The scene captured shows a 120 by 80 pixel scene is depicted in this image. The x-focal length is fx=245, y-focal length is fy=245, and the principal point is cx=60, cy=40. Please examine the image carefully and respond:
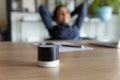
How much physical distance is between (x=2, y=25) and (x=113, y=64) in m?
2.67

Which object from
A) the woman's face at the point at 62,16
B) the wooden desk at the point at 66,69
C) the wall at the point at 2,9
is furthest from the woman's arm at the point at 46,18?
the wooden desk at the point at 66,69

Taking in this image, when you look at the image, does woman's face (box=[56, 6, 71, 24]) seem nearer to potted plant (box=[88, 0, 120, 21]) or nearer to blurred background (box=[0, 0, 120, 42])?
blurred background (box=[0, 0, 120, 42])

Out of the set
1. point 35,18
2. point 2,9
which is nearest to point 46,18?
point 35,18

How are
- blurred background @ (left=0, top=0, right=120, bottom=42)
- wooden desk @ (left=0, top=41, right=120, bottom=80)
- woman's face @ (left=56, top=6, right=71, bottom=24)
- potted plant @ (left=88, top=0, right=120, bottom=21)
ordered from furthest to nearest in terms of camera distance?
1. potted plant @ (left=88, top=0, right=120, bottom=21)
2. blurred background @ (left=0, top=0, right=120, bottom=42)
3. woman's face @ (left=56, top=6, right=71, bottom=24)
4. wooden desk @ (left=0, top=41, right=120, bottom=80)

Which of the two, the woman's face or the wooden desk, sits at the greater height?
the woman's face

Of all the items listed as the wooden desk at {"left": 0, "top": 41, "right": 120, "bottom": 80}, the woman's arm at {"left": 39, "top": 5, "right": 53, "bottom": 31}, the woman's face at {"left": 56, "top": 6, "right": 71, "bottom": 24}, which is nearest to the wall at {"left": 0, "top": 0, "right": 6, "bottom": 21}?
the woman's arm at {"left": 39, "top": 5, "right": 53, "bottom": 31}

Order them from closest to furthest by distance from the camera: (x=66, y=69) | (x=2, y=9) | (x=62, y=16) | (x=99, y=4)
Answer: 1. (x=66, y=69)
2. (x=62, y=16)
3. (x=2, y=9)
4. (x=99, y=4)

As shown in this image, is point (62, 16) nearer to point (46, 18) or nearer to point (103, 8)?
point (46, 18)

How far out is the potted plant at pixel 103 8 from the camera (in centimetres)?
349

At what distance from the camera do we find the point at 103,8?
3.51 metres

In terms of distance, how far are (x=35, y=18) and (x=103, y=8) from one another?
3.21 feet

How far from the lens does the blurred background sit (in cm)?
338

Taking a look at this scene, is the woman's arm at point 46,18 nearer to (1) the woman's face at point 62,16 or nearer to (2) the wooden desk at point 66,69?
(1) the woman's face at point 62,16

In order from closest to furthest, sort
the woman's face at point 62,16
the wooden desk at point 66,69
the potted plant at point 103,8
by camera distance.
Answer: the wooden desk at point 66,69
the woman's face at point 62,16
the potted plant at point 103,8
